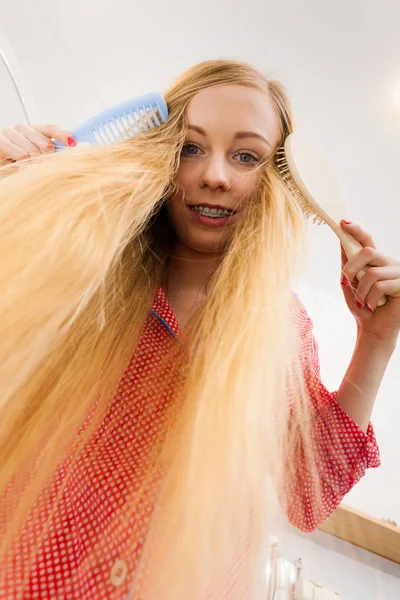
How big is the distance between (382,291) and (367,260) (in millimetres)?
34

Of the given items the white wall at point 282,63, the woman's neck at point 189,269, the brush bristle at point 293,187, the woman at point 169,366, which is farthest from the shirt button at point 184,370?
the white wall at point 282,63

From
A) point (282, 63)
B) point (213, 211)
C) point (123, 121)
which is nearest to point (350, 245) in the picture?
point (213, 211)

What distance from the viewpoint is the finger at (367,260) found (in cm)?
39

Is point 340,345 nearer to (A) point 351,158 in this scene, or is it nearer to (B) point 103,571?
(A) point 351,158

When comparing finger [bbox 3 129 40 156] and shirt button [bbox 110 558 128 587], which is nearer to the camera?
shirt button [bbox 110 558 128 587]

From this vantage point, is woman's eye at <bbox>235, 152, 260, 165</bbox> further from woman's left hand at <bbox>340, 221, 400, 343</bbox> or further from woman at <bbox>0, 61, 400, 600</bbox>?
woman's left hand at <bbox>340, 221, 400, 343</bbox>

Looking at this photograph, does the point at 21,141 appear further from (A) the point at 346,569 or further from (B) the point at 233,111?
(A) the point at 346,569

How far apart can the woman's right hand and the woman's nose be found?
152 mm

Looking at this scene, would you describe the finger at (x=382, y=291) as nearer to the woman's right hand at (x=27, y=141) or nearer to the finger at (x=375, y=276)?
the finger at (x=375, y=276)

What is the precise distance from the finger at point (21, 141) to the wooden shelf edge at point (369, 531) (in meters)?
0.95

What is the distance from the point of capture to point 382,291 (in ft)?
1.27

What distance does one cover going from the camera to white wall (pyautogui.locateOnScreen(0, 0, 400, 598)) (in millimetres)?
828

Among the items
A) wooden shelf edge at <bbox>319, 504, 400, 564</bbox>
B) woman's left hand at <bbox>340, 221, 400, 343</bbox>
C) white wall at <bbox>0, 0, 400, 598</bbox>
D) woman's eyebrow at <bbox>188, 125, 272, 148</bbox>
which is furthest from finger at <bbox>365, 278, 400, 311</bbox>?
wooden shelf edge at <bbox>319, 504, 400, 564</bbox>

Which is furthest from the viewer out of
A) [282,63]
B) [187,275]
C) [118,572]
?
[282,63]
